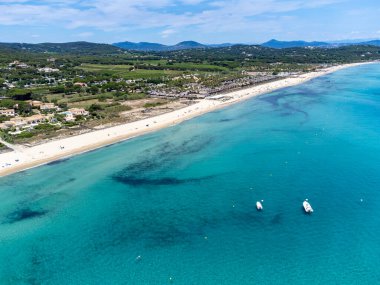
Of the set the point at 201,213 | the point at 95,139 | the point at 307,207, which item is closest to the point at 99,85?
the point at 95,139

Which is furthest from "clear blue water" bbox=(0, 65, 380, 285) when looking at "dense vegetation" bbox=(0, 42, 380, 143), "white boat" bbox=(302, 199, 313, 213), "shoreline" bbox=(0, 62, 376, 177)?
"dense vegetation" bbox=(0, 42, 380, 143)

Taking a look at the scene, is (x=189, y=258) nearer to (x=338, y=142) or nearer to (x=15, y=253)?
(x=15, y=253)

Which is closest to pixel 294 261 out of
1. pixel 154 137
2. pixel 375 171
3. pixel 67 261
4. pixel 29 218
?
pixel 67 261

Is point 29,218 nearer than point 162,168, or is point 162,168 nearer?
point 29,218

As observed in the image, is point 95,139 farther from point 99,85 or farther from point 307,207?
point 99,85

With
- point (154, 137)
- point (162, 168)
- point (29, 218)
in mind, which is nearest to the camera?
point (29, 218)

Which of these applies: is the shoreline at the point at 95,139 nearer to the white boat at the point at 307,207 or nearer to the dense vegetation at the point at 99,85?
the dense vegetation at the point at 99,85

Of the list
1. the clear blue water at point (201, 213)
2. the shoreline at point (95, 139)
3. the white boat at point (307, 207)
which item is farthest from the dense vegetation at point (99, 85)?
the white boat at point (307, 207)

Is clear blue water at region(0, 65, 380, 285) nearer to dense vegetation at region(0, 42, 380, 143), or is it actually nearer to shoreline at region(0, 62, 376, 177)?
shoreline at region(0, 62, 376, 177)
